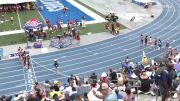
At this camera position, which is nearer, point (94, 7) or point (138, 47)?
point (138, 47)

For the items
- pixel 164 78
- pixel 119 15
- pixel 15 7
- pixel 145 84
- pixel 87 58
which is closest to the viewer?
pixel 164 78

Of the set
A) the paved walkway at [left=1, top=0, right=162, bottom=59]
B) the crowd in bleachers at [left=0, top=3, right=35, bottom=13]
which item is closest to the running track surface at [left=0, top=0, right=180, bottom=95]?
the paved walkway at [left=1, top=0, right=162, bottom=59]

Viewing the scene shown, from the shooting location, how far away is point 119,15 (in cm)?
4156

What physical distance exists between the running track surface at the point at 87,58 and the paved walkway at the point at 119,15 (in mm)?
1004

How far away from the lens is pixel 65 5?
A: 46.0 metres

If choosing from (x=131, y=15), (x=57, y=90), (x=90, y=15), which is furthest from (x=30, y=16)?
(x=57, y=90)

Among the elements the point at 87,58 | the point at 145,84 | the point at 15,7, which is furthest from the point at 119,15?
the point at 145,84

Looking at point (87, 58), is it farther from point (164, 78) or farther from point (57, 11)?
point (164, 78)

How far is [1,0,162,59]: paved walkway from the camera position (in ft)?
104

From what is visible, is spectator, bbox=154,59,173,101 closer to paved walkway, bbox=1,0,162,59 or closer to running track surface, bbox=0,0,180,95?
running track surface, bbox=0,0,180,95

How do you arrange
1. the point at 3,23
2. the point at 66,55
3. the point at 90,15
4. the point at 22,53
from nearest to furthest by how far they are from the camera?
the point at 22,53, the point at 66,55, the point at 3,23, the point at 90,15

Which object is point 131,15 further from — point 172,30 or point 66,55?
point 66,55

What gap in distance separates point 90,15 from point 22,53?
1479 centimetres

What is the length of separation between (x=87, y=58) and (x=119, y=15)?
1352 centimetres
